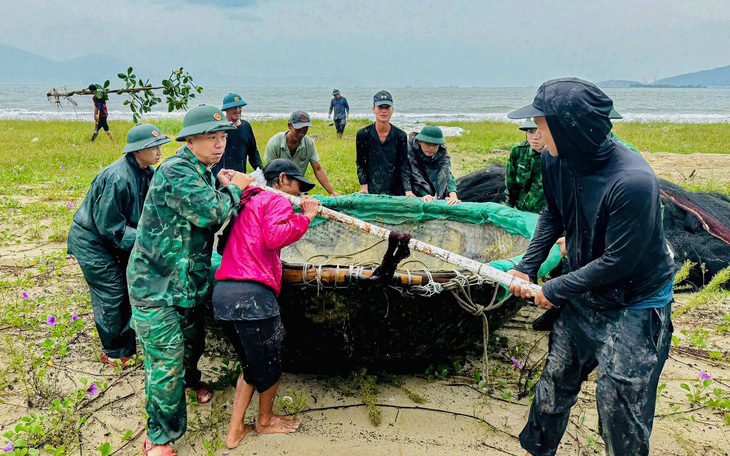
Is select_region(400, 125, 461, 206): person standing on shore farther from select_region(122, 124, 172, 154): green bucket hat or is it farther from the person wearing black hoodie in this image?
the person wearing black hoodie

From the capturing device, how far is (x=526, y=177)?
4320mm

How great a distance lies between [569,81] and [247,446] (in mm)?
2412

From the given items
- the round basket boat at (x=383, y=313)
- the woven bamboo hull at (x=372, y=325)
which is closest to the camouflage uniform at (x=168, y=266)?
the round basket boat at (x=383, y=313)

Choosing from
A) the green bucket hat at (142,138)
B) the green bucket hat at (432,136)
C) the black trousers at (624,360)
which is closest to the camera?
the black trousers at (624,360)

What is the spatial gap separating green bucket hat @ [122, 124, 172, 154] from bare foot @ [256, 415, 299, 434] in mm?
1914

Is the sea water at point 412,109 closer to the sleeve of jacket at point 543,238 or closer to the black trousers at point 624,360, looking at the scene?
the sleeve of jacket at point 543,238

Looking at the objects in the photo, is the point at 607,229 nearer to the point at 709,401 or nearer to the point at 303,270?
the point at 303,270

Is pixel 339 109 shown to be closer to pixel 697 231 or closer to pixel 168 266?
pixel 697 231

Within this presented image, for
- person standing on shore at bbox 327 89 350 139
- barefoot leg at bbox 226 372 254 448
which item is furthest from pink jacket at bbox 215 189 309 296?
person standing on shore at bbox 327 89 350 139

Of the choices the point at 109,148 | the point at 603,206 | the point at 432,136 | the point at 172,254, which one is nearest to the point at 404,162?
the point at 432,136

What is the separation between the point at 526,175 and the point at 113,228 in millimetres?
3222

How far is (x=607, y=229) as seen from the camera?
76.9 inches

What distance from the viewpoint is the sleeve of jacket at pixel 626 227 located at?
1851 mm

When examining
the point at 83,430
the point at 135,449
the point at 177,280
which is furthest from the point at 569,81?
the point at 83,430
